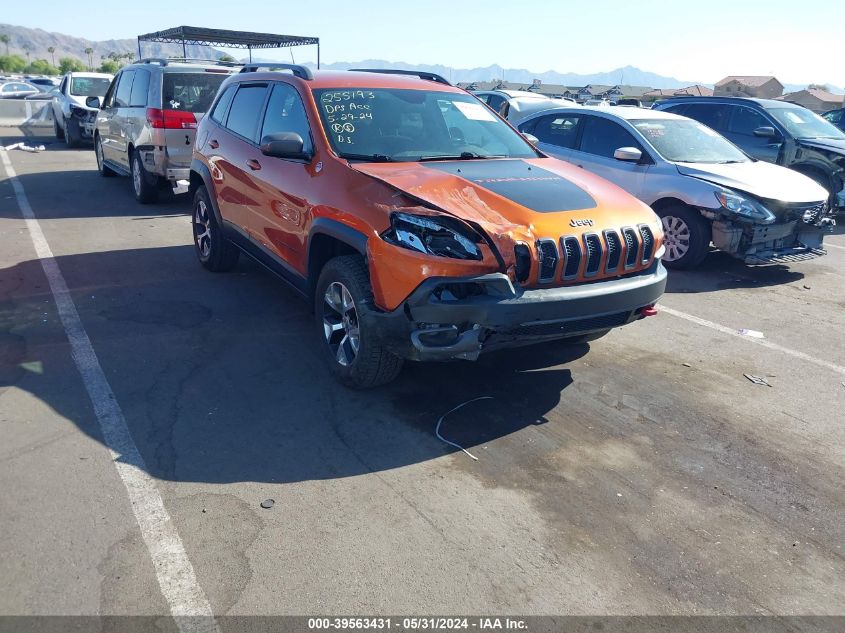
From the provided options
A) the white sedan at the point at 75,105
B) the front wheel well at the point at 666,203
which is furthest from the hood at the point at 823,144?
the white sedan at the point at 75,105

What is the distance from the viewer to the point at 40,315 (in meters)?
5.48

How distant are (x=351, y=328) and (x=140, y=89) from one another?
7608 mm

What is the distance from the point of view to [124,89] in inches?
421

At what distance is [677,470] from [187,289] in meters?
4.65

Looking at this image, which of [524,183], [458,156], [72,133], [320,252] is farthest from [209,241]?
[72,133]

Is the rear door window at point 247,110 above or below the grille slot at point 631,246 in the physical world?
above

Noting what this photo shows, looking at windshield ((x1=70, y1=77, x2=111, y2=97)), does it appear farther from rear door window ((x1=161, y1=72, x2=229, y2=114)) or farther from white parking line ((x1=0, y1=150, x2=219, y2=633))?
white parking line ((x1=0, y1=150, x2=219, y2=633))

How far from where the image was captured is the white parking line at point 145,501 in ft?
8.40

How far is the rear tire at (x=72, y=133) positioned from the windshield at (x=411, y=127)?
15.1m

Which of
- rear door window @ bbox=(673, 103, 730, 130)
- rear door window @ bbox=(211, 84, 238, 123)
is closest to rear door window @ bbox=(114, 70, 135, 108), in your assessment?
rear door window @ bbox=(211, 84, 238, 123)

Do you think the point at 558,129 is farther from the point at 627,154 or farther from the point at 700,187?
the point at 700,187

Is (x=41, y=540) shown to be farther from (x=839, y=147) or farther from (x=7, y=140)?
(x=7, y=140)

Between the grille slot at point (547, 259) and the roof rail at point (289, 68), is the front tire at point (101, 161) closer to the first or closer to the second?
the roof rail at point (289, 68)

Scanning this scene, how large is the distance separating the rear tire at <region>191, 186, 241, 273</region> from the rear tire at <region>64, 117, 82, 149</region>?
12665 mm
